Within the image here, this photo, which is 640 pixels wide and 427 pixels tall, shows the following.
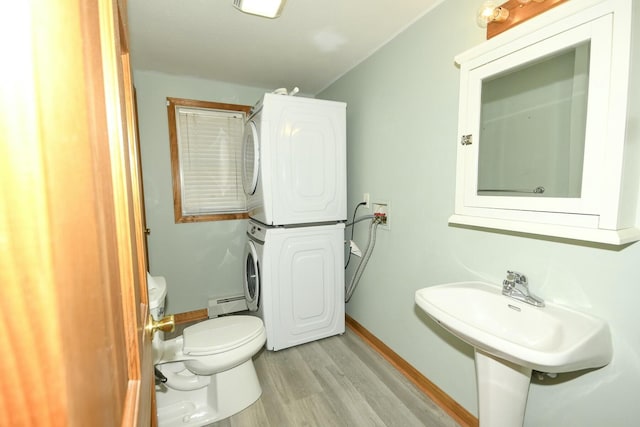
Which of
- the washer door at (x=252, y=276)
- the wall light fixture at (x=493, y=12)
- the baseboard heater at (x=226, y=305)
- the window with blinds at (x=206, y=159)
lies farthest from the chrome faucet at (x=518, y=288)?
the window with blinds at (x=206, y=159)

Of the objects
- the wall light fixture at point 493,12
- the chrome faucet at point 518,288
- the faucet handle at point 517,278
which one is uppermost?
the wall light fixture at point 493,12

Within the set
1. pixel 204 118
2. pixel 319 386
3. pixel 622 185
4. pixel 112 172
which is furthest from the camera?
pixel 204 118

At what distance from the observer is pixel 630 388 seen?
951 mm

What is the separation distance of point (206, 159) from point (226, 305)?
143cm

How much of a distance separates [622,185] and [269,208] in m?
1.80

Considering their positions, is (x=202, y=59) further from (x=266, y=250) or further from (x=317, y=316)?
(x=317, y=316)

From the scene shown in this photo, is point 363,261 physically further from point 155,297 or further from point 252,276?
point 155,297

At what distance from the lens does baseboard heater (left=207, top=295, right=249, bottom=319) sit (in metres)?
2.66

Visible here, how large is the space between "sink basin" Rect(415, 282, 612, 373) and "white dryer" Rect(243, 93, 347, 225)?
1.16m

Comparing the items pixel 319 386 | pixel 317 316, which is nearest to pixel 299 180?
pixel 317 316

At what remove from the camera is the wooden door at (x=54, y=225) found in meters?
0.17

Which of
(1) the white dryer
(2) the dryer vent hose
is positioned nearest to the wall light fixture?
(1) the white dryer

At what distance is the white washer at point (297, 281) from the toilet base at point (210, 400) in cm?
48

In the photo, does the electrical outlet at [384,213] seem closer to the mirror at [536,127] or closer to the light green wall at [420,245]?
the light green wall at [420,245]
